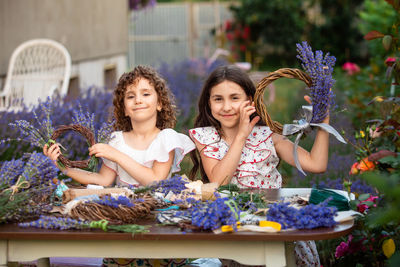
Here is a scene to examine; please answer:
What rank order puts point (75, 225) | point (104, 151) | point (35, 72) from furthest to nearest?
1. point (35, 72)
2. point (104, 151)
3. point (75, 225)

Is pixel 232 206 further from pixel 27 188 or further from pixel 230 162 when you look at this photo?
pixel 27 188

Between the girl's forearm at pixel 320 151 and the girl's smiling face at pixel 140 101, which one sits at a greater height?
the girl's smiling face at pixel 140 101

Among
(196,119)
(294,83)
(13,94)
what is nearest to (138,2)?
(294,83)

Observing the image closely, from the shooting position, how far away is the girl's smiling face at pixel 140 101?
3.16 m

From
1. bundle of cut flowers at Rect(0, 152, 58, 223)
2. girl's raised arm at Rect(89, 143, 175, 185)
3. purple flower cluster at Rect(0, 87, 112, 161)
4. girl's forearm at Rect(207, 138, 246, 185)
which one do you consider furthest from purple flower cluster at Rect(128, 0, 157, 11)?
bundle of cut flowers at Rect(0, 152, 58, 223)

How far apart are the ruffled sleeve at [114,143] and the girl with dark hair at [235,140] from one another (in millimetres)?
385

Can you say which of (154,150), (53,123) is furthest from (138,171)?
(53,123)

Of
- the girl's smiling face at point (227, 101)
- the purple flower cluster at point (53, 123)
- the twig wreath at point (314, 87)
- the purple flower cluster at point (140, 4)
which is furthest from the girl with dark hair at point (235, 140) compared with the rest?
the purple flower cluster at point (140, 4)

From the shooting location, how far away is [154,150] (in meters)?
3.17

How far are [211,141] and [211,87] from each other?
0.29 meters

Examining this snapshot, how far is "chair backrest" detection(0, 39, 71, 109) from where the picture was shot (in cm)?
620

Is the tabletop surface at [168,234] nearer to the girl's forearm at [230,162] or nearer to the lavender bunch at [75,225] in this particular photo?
the lavender bunch at [75,225]

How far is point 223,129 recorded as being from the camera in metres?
3.31

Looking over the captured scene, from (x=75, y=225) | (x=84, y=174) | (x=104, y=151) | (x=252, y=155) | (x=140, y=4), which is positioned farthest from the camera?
(x=140, y=4)
